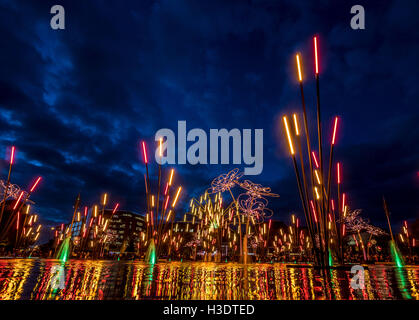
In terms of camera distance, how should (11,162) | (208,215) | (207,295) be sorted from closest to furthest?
(207,295) → (11,162) → (208,215)

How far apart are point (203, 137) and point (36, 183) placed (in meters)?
15.3
